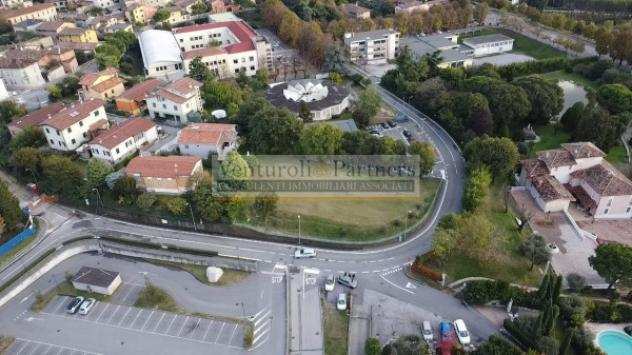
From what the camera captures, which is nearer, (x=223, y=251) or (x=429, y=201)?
(x=223, y=251)

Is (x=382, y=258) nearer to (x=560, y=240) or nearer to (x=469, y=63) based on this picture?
(x=560, y=240)

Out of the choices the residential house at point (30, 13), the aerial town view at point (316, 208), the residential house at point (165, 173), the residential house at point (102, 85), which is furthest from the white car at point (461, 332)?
the residential house at point (30, 13)

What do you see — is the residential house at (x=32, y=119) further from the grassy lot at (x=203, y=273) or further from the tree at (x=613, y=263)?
the tree at (x=613, y=263)

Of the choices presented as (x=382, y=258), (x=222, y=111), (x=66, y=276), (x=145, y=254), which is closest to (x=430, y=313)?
(x=382, y=258)

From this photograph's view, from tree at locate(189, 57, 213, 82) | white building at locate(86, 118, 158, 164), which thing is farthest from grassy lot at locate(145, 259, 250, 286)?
tree at locate(189, 57, 213, 82)

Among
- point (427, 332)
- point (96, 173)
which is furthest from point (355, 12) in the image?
point (427, 332)

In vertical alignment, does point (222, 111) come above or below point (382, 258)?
above
